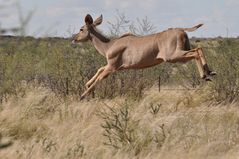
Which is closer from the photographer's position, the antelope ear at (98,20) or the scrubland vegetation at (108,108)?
the scrubland vegetation at (108,108)

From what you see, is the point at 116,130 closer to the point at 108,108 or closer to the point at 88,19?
the point at 108,108

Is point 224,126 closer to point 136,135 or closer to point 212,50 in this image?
point 136,135

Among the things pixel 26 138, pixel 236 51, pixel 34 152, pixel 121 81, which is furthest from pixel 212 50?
pixel 34 152

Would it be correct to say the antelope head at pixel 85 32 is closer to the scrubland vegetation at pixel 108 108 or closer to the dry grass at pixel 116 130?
the scrubland vegetation at pixel 108 108

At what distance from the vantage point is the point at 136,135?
436 inches

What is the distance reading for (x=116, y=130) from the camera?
11.1 metres

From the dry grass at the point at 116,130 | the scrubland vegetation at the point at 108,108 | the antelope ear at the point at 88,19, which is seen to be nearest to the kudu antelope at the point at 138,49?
the antelope ear at the point at 88,19

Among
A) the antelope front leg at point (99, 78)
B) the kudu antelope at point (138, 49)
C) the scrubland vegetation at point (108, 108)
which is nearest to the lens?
the scrubland vegetation at point (108, 108)

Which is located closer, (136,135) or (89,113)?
(136,135)

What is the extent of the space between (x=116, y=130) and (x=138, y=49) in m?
Answer: 5.47

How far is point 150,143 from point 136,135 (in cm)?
46

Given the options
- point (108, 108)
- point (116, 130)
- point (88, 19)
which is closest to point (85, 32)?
point (88, 19)

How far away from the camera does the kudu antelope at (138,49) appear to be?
602 inches

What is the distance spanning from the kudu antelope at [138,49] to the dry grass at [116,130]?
3.29 feet
